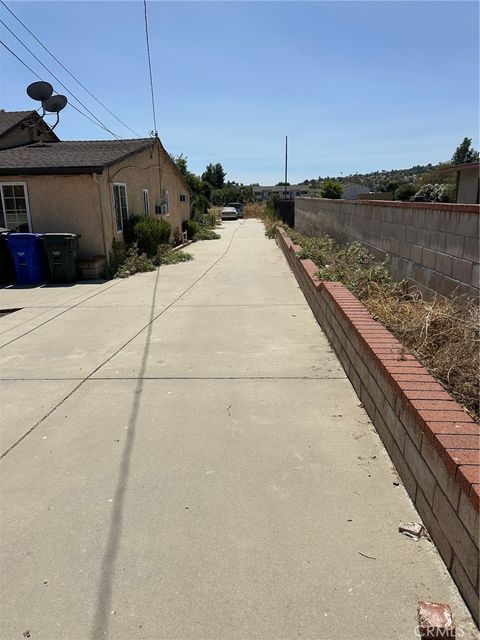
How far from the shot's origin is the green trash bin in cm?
1078

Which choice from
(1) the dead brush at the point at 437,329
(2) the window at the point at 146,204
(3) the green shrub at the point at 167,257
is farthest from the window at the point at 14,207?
(1) the dead brush at the point at 437,329

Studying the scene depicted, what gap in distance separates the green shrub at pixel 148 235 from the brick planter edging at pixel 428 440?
34.4ft

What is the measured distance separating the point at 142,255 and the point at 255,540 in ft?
37.9

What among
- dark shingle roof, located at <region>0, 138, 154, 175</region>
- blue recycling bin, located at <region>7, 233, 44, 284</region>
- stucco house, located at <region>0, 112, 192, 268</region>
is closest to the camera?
blue recycling bin, located at <region>7, 233, 44, 284</region>

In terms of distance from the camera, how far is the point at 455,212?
14.0 feet

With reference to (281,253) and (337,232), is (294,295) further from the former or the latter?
(281,253)

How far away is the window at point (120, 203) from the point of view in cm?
1315

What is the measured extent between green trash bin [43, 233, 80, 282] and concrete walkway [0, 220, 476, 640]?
5689 mm

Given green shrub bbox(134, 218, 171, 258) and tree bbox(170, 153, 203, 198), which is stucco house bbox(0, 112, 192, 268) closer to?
green shrub bbox(134, 218, 171, 258)

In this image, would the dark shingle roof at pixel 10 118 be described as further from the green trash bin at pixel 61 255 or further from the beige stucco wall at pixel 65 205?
the green trash bin at pixel 61 255

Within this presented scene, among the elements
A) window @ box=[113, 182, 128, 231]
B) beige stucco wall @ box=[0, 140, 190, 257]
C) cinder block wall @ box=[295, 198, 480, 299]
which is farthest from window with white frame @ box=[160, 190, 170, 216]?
cinder block wall @ box=[295, 198, 480, 299]

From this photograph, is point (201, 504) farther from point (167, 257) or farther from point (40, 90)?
point (40, 90)

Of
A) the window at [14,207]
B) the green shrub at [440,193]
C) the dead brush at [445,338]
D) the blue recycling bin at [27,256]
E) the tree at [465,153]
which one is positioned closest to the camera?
the dead brush at [445,338]

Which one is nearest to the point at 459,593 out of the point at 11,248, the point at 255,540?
the point at 255,540
